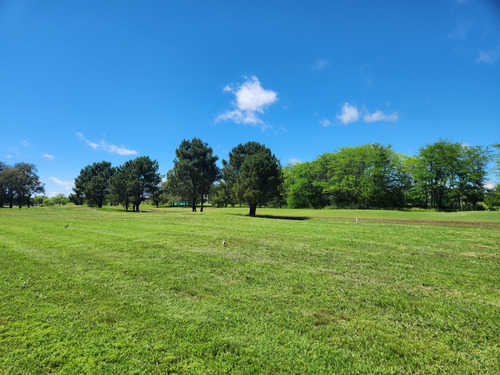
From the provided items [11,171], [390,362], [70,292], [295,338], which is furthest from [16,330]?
[11,171]

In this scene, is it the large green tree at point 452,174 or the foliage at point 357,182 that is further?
the foliage at point 357,182

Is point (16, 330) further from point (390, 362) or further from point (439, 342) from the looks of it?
point (439, 342)

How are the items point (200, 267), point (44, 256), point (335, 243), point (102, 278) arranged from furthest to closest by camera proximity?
1. point (335, 243)
2. point (44, 256)
3. point (200, 267)
4. point (102, 278)

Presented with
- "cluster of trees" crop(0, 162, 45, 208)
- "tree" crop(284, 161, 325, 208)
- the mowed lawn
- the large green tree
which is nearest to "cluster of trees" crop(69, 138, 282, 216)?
"cluster of trees" crop(0, 162, 45, 208)

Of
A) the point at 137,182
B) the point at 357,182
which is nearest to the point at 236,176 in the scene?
the point at 137,182

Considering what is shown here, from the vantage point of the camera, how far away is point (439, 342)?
308 cm

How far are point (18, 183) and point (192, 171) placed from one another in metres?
56.2

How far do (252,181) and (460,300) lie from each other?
2484 cm

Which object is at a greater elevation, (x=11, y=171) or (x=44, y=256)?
(x=11, y=171)

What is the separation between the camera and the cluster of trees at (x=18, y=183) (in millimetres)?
57375

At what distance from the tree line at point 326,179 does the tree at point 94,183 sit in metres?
0.22

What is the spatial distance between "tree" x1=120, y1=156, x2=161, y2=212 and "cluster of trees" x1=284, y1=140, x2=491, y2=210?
3863cm

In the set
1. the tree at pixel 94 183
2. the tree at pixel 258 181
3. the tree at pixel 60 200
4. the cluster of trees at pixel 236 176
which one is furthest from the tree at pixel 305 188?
the tree at pixel 60 200

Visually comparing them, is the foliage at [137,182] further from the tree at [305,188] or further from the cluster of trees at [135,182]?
the tree at [305,188]
